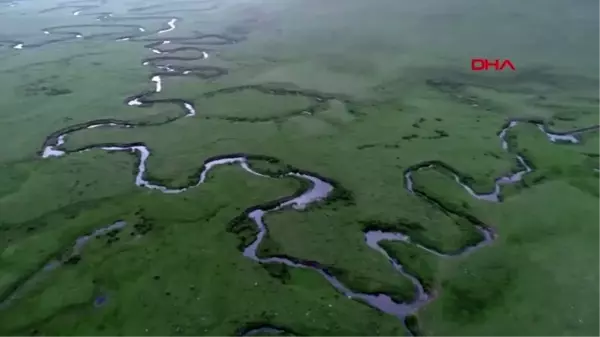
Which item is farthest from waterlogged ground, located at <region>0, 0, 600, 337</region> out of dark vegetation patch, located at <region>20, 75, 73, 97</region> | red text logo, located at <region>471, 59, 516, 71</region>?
red text logo, located at <region>471, 59, 516, 71</region>

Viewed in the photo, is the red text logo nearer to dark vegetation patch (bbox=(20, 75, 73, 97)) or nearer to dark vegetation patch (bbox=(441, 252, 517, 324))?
dark vegetation patch (bbox=(441, 252, 517, 324))

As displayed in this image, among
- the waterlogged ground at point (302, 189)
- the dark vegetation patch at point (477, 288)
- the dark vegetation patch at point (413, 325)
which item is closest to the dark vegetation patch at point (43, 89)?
the waterlogged ground at point (302, 189)

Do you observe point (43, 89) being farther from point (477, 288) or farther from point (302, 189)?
point (477, 288)

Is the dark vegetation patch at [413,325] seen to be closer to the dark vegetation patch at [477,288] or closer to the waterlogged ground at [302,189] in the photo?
the waterlogged ground at [302,189]

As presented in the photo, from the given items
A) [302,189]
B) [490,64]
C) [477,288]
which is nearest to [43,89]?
[302,189]

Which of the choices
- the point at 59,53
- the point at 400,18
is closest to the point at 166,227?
the point at 59,53
